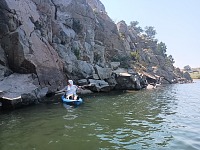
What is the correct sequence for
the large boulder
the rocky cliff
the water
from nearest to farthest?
the water < the large boulder < the rocky cliff

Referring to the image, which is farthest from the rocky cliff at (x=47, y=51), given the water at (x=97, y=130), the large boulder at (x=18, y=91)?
the water at (x=97, y=130)

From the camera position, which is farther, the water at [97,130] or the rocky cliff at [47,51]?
the rocky cliff at [47,51]

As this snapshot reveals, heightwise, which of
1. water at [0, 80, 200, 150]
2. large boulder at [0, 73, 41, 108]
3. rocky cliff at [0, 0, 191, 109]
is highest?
rocky cliff at [0, 0, 191, 109]

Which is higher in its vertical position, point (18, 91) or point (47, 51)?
point (47, 51)

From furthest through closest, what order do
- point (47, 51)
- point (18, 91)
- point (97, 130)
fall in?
point (47, 51) → point (18, 91) → point (97, 130)

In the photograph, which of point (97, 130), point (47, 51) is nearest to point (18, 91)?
point (47, 51)

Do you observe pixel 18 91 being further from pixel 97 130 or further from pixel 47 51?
pixel 97 130

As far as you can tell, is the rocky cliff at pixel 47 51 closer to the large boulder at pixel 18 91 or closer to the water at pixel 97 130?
the large boulder at pixel 18 91

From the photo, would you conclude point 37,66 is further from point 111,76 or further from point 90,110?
point 111,76

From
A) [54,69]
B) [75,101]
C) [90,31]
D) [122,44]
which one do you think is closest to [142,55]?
[122,44]

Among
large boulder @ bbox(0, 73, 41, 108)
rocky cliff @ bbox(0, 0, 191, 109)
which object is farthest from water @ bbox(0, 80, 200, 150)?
rocky cliff @ bbox(0, 0, 191, 109)

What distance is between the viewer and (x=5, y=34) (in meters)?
25.6

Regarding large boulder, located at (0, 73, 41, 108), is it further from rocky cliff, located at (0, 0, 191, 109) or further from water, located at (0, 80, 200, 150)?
water, located at (0, 80, 200, 150)

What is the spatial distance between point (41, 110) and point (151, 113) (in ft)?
29.1
